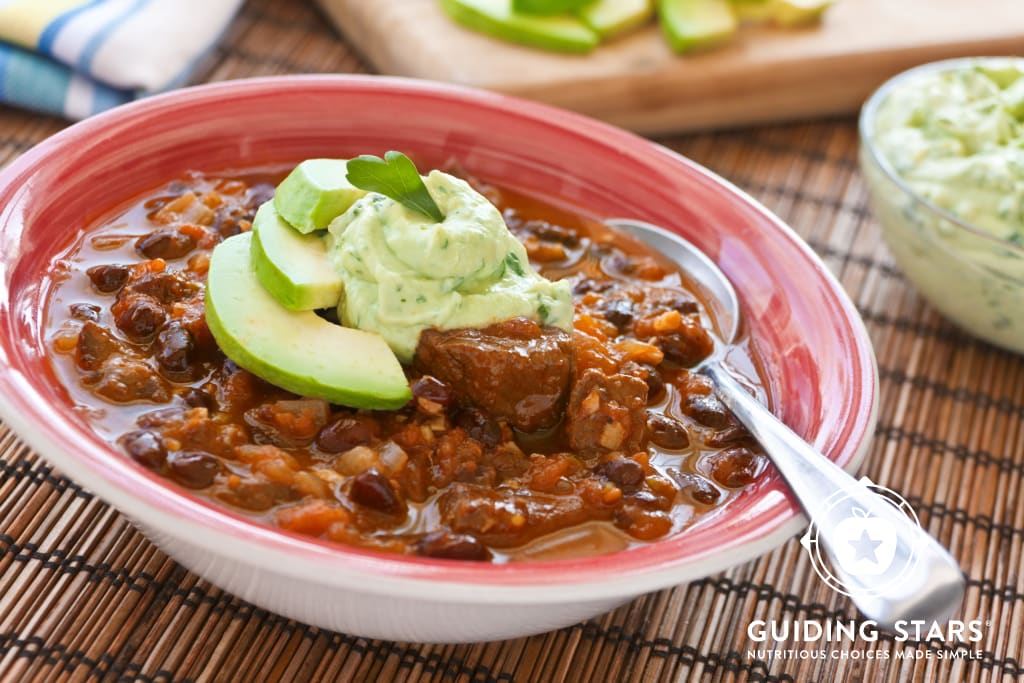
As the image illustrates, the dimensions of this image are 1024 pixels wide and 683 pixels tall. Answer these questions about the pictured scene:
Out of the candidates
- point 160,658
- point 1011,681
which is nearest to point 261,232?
point 160,658

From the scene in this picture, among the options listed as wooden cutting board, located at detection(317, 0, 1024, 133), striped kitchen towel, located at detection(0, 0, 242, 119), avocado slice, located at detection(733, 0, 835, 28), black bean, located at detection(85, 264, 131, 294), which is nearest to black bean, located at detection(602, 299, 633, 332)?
black bean, located at detection(85, 264, 131, 294)

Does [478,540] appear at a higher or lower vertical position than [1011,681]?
higher

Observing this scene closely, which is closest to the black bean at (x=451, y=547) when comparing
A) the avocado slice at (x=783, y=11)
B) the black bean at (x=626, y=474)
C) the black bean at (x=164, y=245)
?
the black bean at (x=626, y=474)

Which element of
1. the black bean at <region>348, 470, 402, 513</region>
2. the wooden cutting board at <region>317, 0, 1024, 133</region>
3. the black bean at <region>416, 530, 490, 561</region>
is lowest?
the wooden cutting board at <region>317, 0, 1024, 133</region>

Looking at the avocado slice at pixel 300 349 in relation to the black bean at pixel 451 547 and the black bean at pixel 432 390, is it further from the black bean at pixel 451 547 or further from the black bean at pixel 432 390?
the black bean at pixel 451 547

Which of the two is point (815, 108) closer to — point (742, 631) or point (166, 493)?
point (742, 631)

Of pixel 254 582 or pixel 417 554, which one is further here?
pixel 417 554

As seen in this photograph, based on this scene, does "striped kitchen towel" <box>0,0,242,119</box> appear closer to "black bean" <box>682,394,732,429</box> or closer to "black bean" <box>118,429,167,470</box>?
"black bean" <box>118,429,167,470</box>

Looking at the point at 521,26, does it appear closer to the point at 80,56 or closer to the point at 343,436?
the point at 80,56
